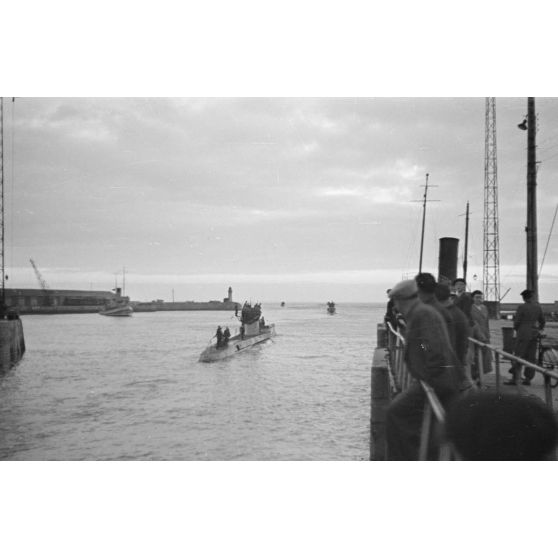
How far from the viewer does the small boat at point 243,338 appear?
2363 cm

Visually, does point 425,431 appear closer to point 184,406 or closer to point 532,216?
point 532,216

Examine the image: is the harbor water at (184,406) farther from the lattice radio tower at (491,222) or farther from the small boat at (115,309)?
the lattice radio tower at (491,222)

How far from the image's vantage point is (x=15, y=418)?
10.6 meters

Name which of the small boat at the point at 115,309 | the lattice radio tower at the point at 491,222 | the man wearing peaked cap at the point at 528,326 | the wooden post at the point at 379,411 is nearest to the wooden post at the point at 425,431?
the wooden post at the point at 379,411

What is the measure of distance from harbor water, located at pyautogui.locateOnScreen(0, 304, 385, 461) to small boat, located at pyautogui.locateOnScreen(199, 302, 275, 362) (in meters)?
0.67

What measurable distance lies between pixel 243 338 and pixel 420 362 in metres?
27.2

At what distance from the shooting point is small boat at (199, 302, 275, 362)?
77.5ft

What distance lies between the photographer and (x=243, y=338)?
98.5ft

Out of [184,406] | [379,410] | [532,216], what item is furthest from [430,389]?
[184,406]

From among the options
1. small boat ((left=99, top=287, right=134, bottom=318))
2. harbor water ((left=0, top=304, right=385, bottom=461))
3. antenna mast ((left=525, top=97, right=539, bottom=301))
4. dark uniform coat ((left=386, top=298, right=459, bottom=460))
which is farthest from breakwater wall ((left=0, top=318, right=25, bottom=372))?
dark uniform coat ((left=386, top=298, right=459, bottom=460))

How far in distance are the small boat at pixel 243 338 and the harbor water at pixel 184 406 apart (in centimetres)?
67
